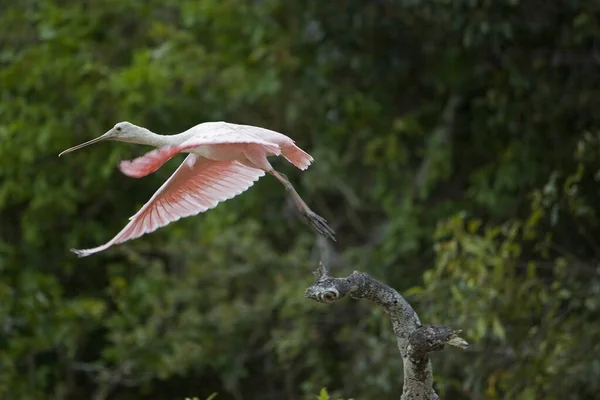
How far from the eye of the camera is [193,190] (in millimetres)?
4469

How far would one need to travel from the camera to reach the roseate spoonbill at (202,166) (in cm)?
372

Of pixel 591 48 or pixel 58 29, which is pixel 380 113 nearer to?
pixel 591 48

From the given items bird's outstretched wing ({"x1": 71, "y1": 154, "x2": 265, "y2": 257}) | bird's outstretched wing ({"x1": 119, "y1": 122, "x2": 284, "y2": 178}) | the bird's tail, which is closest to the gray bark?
bird's outstretched wing ({"x1": 119, "y1": 122, "x2": 284, "y2": 178})

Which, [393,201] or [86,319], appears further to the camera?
[86,319]

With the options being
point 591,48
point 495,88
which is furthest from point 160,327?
point 591,48

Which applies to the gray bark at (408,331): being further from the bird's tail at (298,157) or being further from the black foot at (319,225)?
the bird's tail at (298,157)

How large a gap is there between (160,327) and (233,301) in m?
0.58

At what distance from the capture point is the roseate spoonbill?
12.2 ft

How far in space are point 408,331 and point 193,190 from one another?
3.76 feet

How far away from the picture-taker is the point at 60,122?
893 cm

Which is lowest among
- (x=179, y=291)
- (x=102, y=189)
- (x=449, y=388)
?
(x=449, y=388)

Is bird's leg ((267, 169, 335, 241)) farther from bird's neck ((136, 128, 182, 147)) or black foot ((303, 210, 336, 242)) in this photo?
bird's neck ((136, 128, 182, 147))

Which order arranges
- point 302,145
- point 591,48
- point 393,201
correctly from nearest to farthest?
point 591,48
point 393,201
point 302,145

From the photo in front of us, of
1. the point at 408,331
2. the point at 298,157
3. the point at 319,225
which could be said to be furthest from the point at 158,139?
the point at 408,331
